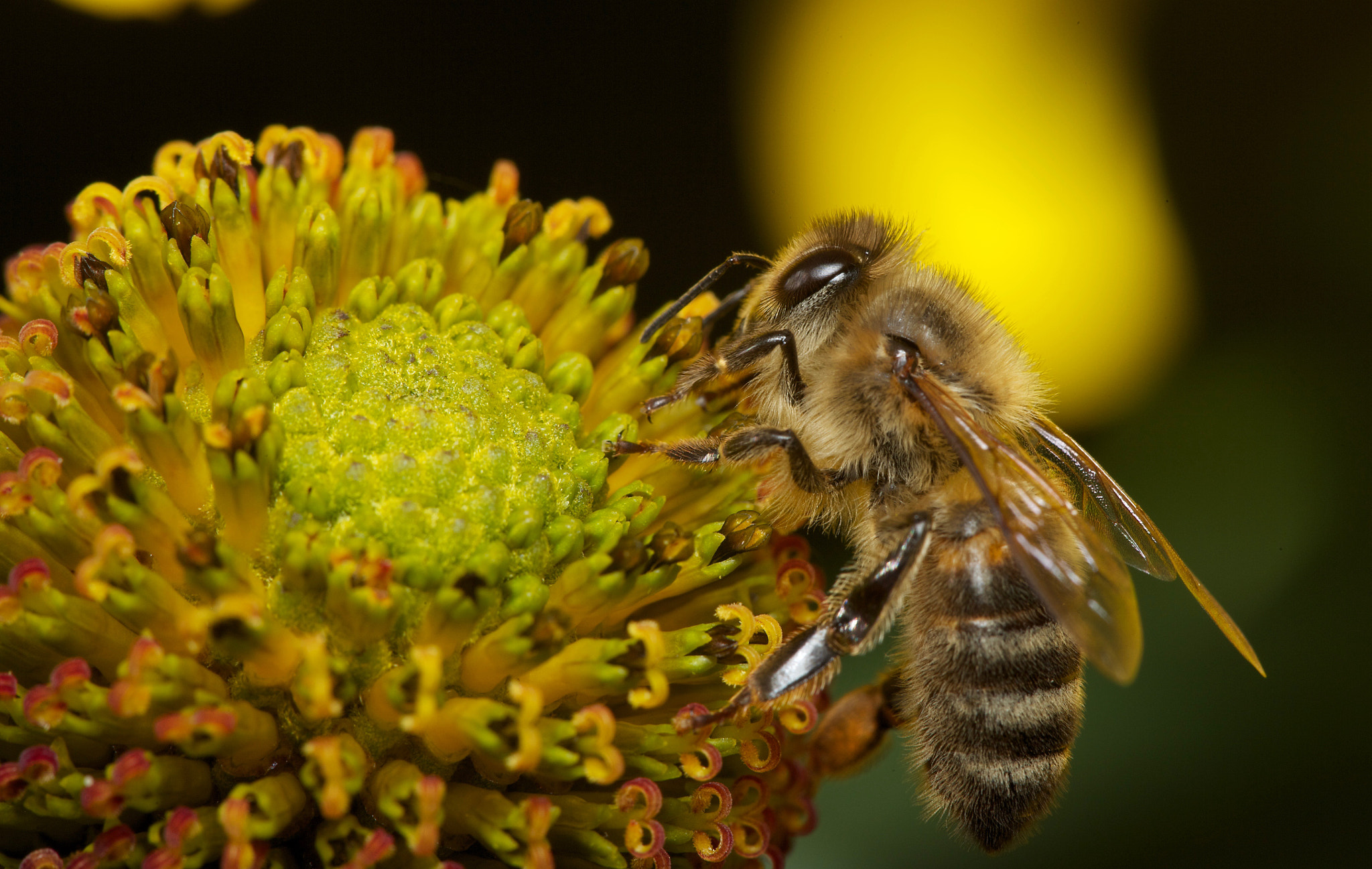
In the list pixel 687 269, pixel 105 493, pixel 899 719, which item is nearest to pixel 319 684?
pixel 105 493

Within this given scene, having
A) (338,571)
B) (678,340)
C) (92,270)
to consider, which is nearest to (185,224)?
(92,270)

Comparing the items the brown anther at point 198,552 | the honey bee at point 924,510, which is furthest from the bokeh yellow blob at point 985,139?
the brown anther at point 198,552

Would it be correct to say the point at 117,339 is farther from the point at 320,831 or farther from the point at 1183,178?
the point at 1183,178

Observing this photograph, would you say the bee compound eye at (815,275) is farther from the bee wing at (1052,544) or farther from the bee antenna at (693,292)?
the bee wing at (1052,544)

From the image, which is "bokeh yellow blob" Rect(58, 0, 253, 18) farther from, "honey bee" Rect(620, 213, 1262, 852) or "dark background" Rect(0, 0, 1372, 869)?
"honey bee" Rect(620, 213, 1262, 852)

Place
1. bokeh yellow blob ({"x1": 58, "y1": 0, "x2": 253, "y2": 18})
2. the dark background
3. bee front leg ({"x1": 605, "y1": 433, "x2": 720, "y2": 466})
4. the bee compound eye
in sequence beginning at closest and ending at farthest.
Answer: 1. bee front leg ({"x1": 605, "y1": 433, "x2": 720, "y2": 466})
2. the bee compound eye
3. the dark background
4. bokeh yellow blob ({"x1": 58, "y1": 0, "x2": 253, "y2": 18})

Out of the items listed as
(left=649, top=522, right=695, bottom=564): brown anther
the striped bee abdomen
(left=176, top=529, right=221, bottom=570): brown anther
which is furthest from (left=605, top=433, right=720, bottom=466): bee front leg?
(left=176, top=529, right=221, bottom=570): brown anther
